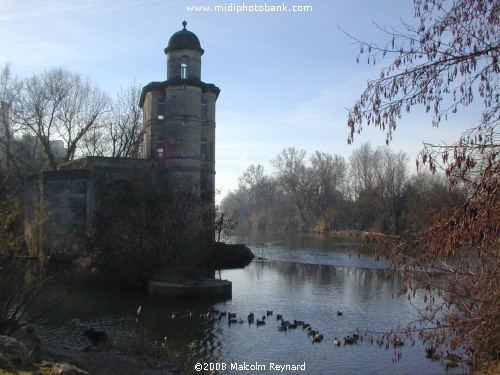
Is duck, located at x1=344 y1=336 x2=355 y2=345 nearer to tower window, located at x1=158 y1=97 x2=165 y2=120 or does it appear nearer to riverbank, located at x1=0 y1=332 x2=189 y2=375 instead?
riverbank, located at x1=0 y1=332 x2=189 y2=375

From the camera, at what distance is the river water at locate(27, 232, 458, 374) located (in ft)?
39.2

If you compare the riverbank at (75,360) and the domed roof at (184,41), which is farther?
the domed roof at (184,41)

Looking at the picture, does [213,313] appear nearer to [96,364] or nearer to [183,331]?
[183,331]

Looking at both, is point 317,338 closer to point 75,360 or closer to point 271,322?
point 271,322

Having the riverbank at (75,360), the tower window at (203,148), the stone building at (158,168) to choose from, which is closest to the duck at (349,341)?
the riverbank at (75,360)

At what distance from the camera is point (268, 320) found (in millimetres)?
15773

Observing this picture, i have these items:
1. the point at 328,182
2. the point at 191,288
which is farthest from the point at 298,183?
the point at 191,288

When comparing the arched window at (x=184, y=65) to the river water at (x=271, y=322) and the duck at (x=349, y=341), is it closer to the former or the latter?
the river water at (x=271, y=322)

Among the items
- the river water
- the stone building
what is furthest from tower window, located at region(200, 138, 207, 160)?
the river water

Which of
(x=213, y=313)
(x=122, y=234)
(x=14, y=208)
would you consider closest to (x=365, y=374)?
(x=213, y=313)

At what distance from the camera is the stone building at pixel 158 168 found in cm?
2683

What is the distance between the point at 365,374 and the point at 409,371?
3.25 feet

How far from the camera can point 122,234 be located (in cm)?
2242

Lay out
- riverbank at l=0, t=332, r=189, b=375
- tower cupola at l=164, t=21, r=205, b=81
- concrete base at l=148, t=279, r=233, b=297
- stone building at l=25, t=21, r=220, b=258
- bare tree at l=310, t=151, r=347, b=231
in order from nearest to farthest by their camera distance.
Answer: riverbank at l=0, t=332, r=189, b=375
concrete base at l=148, t=279, r=233, b=297
stone building at l=25, t=21, r=220, b=258
tower cupola at l=164, t=21, r=205, b=81
bare tree at l=310, t=151, r=347, b=231
